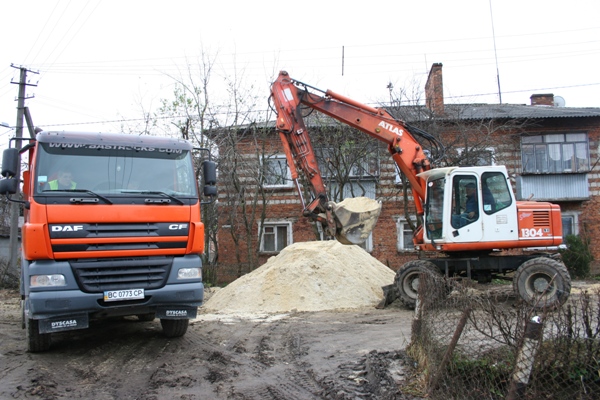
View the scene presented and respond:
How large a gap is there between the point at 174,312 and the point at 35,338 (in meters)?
2.00

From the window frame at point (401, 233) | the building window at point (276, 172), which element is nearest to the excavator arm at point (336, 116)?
the building window at point (276, 172)

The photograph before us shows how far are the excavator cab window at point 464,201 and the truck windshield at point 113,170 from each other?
5.77 m

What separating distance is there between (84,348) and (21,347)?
1.11 m

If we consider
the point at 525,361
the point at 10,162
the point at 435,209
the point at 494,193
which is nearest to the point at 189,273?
the point at 10,162

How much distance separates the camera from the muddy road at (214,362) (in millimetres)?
5605

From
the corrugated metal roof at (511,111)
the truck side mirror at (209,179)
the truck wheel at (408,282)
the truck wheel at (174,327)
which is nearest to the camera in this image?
the truck side mirror at (209,179)

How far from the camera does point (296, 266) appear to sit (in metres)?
13.3

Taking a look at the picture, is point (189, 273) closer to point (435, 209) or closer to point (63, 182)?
point (63, 182)

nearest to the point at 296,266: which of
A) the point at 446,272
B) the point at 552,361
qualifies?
the point at 446,272

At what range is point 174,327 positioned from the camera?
8211mm

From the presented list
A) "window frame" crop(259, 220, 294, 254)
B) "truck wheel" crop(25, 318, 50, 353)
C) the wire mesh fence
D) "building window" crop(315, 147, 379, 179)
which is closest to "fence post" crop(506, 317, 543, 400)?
the wire mesh fence

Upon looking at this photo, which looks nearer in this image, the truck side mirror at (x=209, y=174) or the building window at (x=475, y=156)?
the truck side mirror at (x=209, y=174)

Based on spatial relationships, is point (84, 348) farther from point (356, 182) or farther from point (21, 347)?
point (356, 182)

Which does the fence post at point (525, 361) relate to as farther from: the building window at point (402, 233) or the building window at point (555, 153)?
the building window at point (555, 153)
